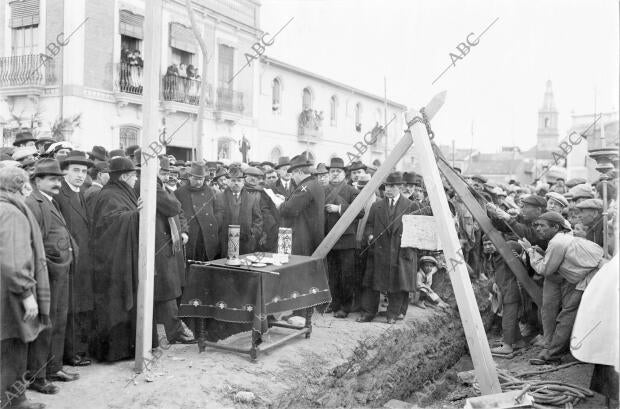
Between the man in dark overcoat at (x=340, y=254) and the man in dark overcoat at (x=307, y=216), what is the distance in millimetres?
414

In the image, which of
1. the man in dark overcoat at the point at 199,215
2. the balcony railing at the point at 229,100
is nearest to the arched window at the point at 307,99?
the balcony railing at the point at 229,100

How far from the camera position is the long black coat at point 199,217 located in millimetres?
7602

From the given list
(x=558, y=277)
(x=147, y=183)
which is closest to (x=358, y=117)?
(x=558, y=277)

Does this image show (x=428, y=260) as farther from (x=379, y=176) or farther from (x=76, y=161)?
(x=76, y=161)

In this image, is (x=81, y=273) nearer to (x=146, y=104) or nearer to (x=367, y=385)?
(x=146, y=104)

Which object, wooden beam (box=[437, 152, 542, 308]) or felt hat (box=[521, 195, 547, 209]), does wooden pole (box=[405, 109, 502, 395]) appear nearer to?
wooden beam (box=[437, 152, 542, 308])

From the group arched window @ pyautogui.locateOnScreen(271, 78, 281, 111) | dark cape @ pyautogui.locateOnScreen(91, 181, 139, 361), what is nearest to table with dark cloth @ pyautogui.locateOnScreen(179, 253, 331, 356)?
dark cape @ pyautogui.locateOnScreen(91, 181, 139, 361)

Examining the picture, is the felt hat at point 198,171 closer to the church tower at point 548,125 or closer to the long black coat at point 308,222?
the long black coat at point 308,222

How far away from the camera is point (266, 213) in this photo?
834 cm

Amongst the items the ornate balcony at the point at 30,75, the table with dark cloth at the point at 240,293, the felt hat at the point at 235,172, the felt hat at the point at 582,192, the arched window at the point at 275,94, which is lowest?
the table with dark cloth at the point at 240,293

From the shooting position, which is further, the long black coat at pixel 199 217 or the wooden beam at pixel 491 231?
the long black coat at pixel 199 217

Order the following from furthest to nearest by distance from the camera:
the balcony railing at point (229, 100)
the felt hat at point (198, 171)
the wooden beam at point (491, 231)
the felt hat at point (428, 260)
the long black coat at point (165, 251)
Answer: the balcony railing at point (229, 100)
the felt hat at point (428, 260)
the felt hat at point (198, 171)
the wooden beam at point (491, 231)
the long black coat at point (165, 251)

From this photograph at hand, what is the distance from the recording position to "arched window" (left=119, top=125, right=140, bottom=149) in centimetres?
1647

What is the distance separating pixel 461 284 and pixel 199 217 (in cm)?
359
